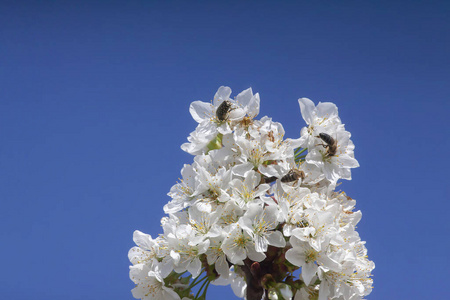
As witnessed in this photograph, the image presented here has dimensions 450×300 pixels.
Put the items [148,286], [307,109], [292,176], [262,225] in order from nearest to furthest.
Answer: [262,225] < [292,176] < [148,286] < [307,109]

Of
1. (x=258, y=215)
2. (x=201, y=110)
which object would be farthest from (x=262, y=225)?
(x=201, y=110)

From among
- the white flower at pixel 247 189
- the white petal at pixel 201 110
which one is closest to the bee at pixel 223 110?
the white petal at pixel 201 110

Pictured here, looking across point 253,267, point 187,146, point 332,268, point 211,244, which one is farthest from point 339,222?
point 187,146

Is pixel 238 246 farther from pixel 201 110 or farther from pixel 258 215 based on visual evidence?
pixel 201 110

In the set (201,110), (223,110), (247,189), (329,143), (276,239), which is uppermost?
(201,110)

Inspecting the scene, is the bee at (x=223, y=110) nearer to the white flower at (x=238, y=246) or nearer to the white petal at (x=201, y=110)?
the white petal at (x=201, y=110)

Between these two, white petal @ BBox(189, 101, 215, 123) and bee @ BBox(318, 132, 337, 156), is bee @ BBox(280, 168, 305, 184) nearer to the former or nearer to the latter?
bee @ BBox(318, 132, 337, 156)

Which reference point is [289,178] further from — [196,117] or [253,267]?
[196,117]
